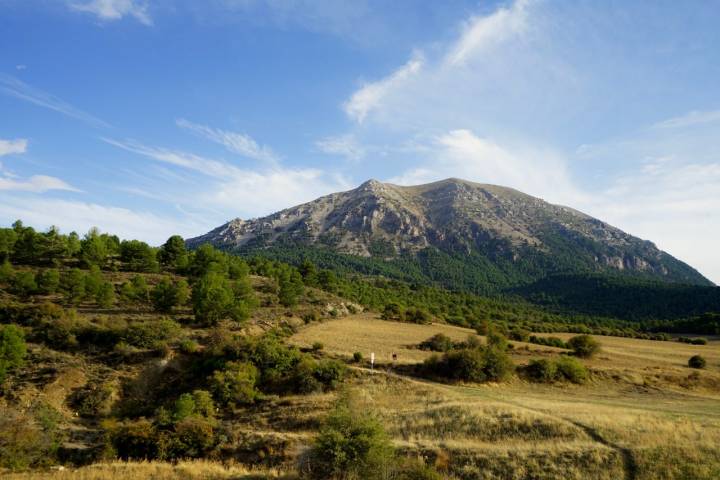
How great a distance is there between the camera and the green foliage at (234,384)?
105 feet

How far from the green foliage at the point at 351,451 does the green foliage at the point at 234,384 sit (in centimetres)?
1542

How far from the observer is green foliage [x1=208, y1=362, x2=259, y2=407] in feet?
105

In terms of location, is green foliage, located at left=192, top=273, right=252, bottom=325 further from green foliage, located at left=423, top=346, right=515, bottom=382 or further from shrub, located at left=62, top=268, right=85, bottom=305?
green foliage, located at left=423, top=346, right=515, bottom=382

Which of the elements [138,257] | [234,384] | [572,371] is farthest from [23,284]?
[572,371]

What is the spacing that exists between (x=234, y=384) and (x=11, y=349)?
67.3ft

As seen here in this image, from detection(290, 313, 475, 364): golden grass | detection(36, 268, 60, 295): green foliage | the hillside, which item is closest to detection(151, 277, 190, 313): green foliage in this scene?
the hillside

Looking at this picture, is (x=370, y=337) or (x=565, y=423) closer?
(x=565, y=423)

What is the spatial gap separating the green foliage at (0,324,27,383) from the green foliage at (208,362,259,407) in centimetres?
1738

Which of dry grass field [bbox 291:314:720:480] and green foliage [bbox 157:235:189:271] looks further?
green foliage [bbox 157:235:189:271]

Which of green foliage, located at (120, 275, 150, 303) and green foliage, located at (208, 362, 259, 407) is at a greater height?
green foliage, located at (120, 275, 150, 303)

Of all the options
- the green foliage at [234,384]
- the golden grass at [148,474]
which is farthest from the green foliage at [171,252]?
the golden grass at [148,474]

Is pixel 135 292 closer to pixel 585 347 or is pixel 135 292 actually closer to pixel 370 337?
pixel 370 337

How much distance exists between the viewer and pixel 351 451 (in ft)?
57.2

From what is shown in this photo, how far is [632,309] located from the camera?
5733 inches
